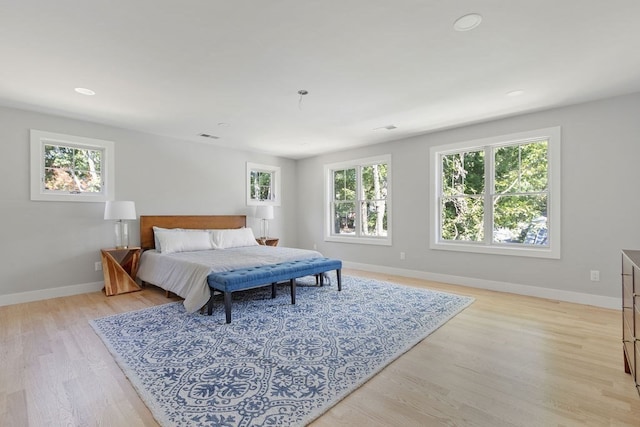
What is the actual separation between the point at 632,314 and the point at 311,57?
9.20 ft

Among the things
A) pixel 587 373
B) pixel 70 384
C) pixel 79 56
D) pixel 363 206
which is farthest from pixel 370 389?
pixel 363 206

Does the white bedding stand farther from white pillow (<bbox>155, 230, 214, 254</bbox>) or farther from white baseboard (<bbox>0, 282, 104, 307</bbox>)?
white baseboard (<bbox>0, 282, 104, 307</bbox>)

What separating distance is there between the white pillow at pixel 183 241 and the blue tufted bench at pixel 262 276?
1.55 metres

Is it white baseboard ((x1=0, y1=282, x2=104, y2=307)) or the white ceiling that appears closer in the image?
the white ceiling

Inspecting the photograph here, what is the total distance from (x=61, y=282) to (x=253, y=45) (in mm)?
4117

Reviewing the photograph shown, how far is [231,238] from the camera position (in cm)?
525

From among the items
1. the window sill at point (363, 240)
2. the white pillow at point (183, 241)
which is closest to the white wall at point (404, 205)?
the window sill at point (363, 240)

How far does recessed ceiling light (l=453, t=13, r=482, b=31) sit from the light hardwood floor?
244cm

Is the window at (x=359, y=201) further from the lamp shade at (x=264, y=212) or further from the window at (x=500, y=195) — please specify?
the lamp shade at (x=264, y=212)

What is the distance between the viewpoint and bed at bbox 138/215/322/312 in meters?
3.49

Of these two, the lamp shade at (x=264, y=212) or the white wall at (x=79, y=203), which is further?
the lamp shade at (x=264, y=212)

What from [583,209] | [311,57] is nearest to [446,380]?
[311,57]

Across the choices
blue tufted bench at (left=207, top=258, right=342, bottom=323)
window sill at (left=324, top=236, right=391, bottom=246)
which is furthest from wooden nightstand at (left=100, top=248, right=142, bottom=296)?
window sill at (left=324, top=236, right=391, bottom=246)

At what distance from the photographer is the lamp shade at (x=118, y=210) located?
13.5 feet
